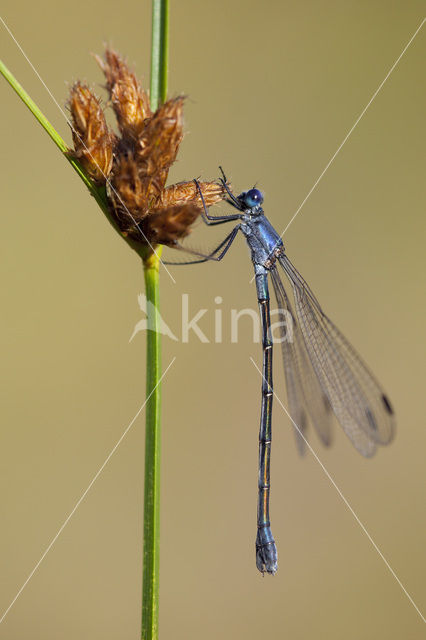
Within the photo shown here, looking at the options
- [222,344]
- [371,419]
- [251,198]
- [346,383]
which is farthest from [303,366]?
[222,344]

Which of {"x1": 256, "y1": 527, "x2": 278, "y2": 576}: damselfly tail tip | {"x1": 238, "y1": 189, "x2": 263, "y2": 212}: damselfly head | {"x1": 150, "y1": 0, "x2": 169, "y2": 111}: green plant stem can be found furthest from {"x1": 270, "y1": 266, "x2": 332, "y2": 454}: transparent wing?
{"x1": 150, "y1": 0, "x2": 169, "y2": 111}: green plant stem

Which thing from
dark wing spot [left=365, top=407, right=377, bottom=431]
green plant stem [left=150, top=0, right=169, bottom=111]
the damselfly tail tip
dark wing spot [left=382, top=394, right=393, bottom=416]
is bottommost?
the damselfly tail tip

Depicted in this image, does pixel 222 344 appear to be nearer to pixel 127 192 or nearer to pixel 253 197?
pixel 253 197

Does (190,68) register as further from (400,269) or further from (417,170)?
(400,269)

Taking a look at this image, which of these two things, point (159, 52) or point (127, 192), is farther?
point (159, 52)

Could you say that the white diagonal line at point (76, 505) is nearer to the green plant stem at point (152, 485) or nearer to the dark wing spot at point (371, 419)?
the dark wing spot at point (371, 419)

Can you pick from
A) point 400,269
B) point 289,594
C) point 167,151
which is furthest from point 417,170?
point 167,151

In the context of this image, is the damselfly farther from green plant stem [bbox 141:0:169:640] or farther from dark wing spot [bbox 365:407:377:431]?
green plant stem [bbox 141:0:169:640]
